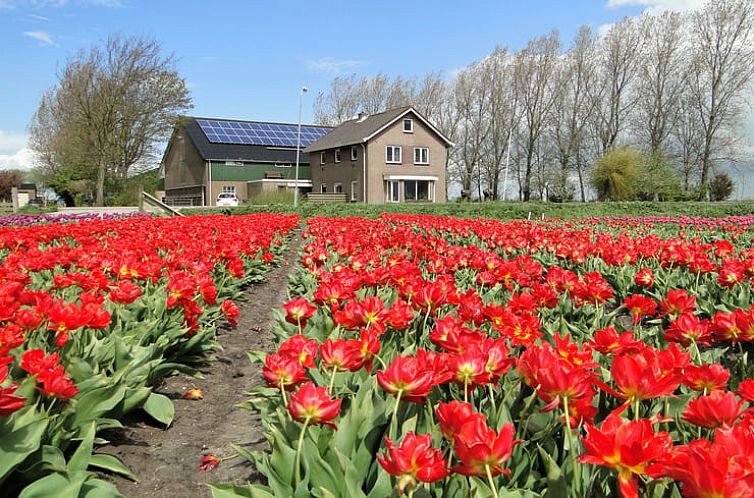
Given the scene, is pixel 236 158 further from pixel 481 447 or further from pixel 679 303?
pixel 481 447

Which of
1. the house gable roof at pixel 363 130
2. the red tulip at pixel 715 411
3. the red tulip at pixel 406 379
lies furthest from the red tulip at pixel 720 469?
the house gable roof at pixel 363 130

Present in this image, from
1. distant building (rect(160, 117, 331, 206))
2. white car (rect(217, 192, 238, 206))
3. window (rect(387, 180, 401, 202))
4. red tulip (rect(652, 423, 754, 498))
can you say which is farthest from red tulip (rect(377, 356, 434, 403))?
distant building (rect(160, 117, 331, 206))

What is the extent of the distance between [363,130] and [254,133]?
39.7 ft

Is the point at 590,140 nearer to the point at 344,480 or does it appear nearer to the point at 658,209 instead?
the point at 658,209

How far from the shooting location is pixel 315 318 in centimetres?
320

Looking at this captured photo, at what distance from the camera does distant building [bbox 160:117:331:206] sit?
46.4 meters

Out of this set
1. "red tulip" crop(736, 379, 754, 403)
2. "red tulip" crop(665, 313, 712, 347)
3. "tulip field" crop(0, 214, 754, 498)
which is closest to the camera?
"tulip field" crop(0, 214, 754, 498)

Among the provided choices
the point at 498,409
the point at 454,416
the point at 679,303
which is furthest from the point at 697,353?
the point at 454,416

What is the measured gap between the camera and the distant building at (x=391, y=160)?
4094cm

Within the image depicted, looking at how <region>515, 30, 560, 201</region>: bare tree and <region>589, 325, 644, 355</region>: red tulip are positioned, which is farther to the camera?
<region>515, 30, 560, 201</region>: bare tree

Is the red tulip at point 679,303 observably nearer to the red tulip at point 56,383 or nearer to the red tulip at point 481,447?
the red tulip at point 481,447

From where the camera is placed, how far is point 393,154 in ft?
137

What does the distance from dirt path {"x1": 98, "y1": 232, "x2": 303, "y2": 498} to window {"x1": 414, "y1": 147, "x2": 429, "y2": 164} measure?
39129 mm

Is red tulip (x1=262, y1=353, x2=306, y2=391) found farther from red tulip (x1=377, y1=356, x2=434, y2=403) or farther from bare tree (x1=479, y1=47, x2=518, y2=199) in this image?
bare tree (x1=479, y1=47, x2=518, y2=199)
